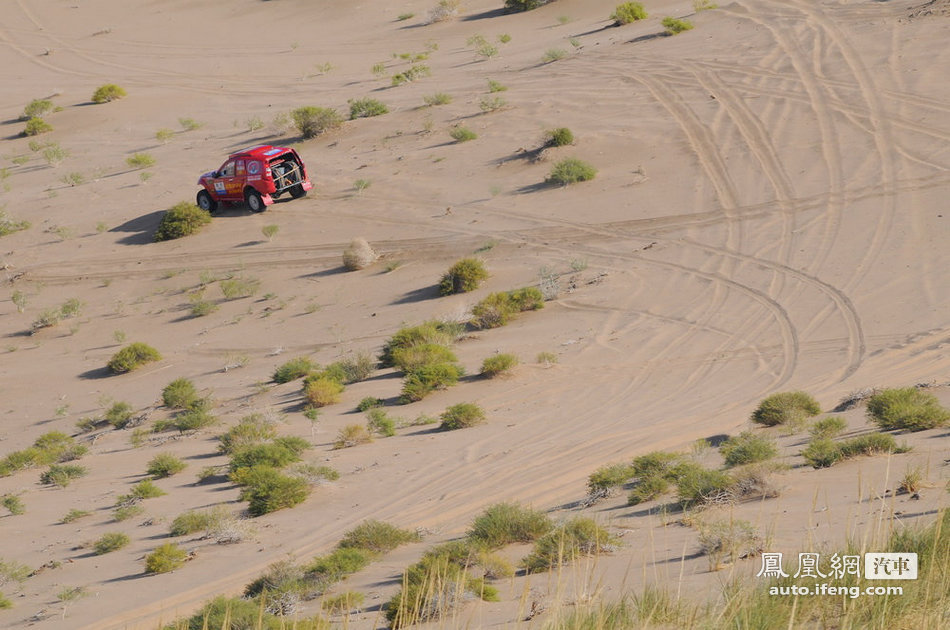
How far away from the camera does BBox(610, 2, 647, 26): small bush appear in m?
38.6

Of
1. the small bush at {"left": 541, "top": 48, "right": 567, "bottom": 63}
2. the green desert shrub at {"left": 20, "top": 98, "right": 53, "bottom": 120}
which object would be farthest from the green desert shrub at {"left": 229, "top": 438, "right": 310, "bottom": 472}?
the green desert shrub at {"left": 20, "top": 98, "right": 53, "bottom": 120}

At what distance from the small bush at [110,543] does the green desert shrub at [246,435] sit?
2.83 metres

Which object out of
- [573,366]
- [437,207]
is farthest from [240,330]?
[573,366]

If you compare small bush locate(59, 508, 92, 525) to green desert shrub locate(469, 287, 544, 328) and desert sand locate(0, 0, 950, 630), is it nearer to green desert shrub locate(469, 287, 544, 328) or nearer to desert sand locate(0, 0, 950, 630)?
desert sand locate(0, 0, 950, 630)

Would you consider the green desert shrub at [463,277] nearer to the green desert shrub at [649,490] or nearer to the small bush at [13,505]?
the small bush at [13,505]

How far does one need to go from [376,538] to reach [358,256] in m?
14.0

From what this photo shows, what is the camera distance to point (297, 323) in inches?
870

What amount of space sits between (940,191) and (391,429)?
13.8 meters

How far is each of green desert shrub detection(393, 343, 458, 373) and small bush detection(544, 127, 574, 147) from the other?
1122 cm

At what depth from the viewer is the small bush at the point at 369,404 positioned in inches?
656

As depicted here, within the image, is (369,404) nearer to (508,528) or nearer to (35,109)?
(508,528)

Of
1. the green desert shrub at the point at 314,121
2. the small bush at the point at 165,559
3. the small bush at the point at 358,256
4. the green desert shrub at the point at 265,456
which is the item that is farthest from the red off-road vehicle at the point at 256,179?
the small bush at the point at 165,559

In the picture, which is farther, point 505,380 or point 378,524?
point 505,380

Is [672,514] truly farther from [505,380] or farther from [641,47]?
[641,47]
